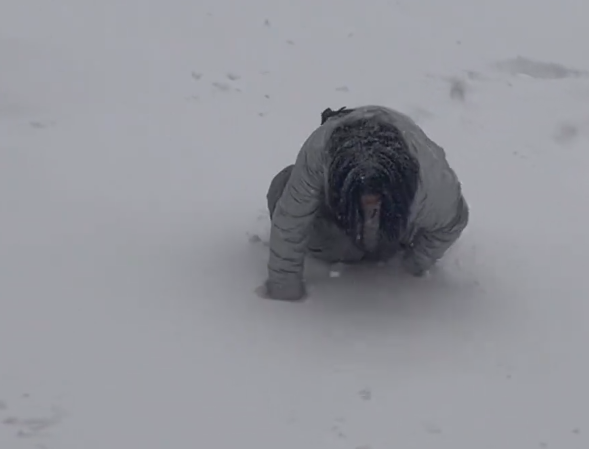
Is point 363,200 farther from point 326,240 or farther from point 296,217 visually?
point 326,240

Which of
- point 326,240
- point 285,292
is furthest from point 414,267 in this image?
point 285,292

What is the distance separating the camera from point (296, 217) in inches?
98.1

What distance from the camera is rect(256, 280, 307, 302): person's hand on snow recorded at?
101 inches

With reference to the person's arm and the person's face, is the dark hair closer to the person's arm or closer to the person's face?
the person's face

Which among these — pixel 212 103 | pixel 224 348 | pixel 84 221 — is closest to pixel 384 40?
pixel 212 103

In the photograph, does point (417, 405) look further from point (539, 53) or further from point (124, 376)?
point (539, 53)

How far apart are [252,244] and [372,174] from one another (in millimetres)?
883

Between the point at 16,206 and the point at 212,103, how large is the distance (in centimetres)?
144

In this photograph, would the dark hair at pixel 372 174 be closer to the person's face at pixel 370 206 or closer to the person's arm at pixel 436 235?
the person's face at pixel 370 206

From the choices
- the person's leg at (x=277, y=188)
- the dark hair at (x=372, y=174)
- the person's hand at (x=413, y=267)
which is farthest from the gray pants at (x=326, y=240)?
the dark hair at (x=372, y=174)

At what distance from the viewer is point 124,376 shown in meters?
2.09

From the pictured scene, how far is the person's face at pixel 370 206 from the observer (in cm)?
215

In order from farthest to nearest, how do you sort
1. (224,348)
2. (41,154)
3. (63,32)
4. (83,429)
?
(63,32) → (41,154) → (224,348) → (83,429)

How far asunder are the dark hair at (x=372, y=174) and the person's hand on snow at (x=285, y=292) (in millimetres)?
321
